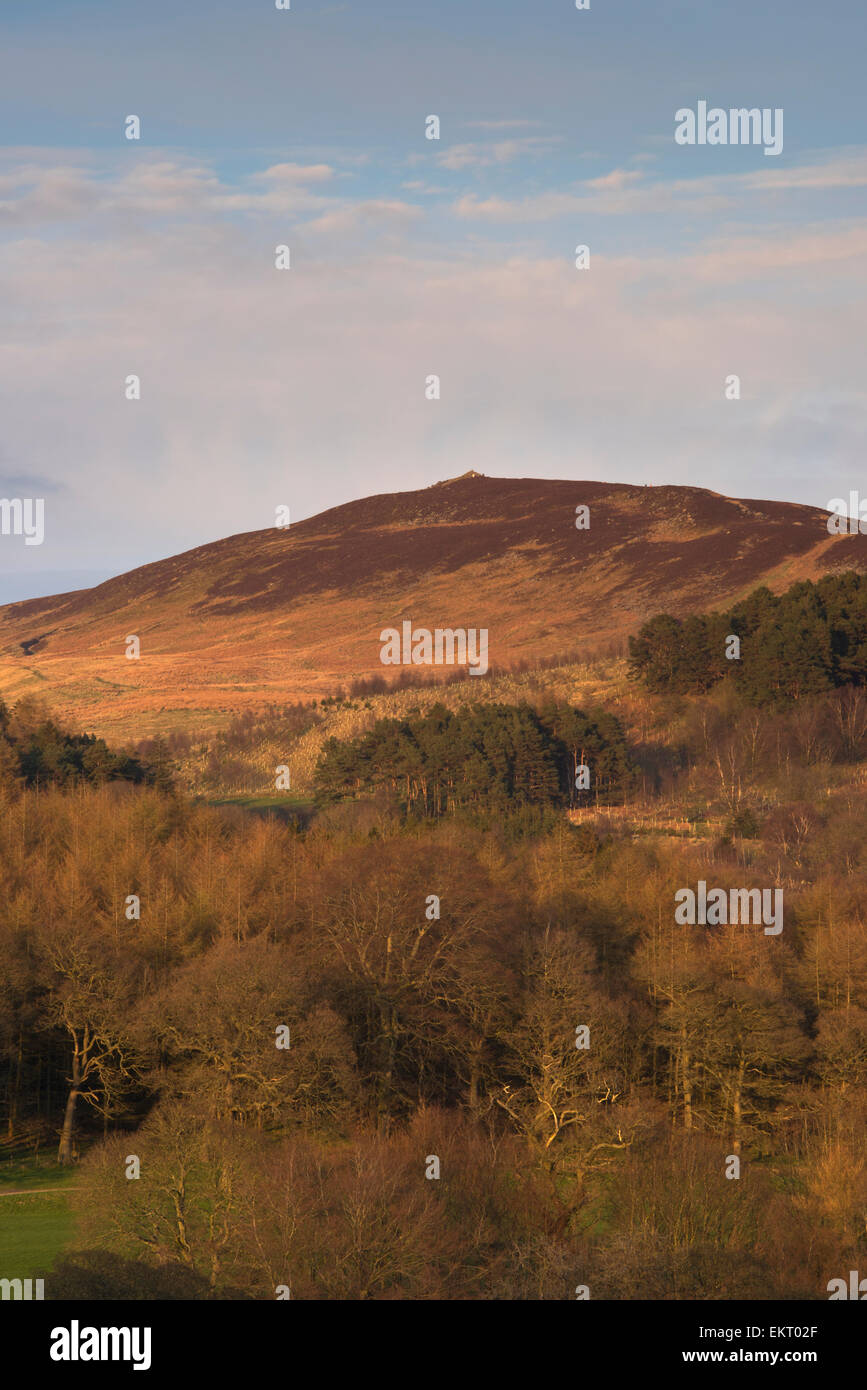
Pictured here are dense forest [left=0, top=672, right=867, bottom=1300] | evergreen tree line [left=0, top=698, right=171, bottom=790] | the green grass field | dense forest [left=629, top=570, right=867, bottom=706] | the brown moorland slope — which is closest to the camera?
dense forest [left=0, top=672, right=867, bottom=1300]

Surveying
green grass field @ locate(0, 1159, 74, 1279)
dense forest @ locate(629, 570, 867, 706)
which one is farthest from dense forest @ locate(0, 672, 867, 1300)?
dense forest @ locate(629, 570, 867, 706)

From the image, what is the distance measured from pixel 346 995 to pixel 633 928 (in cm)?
1762

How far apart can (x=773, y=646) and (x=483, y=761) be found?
25.8 meters

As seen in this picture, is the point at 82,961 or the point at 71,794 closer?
the point at 82,961

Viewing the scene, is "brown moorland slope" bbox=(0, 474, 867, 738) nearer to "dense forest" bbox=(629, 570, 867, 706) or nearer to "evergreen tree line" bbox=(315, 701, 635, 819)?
"dense forest" bbox=(629, 570, 867, 706)

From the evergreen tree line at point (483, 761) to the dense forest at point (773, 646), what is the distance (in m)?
10.4

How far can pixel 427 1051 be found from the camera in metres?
53.4

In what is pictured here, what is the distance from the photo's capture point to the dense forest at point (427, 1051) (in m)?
30.5

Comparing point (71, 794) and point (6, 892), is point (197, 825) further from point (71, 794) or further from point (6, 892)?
point (6, 892)

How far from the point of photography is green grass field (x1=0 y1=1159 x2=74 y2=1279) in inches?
Answer: 1439

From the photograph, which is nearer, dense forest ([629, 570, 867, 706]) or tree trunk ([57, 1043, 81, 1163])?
tree trunk ([57, 1043, 81, 1163])

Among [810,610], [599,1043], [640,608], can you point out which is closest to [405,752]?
[810,610]

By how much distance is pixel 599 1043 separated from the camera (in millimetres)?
52812

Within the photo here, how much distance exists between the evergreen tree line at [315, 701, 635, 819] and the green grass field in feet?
166
